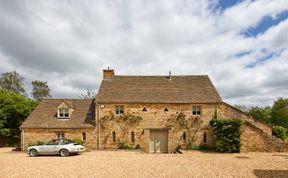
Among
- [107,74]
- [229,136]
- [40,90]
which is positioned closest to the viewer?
[229,136]

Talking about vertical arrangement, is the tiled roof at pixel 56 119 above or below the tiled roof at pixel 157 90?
below

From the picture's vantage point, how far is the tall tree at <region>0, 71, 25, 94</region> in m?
50.5

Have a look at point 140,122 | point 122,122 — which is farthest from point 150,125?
point 122,122

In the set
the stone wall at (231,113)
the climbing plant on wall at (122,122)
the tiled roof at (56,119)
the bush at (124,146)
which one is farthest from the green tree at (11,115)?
the stone wall at (231,113)

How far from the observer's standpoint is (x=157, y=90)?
89.7ft

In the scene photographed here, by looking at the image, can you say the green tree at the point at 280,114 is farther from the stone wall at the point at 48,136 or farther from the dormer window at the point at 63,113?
the dormer window at the point at 63,113

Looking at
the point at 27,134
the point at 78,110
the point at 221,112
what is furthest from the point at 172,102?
the point at 27,134

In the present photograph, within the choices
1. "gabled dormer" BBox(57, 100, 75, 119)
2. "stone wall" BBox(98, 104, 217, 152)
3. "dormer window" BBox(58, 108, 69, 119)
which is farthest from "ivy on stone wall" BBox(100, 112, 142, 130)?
"dormer window" BBox(58, 108, 69, 119)

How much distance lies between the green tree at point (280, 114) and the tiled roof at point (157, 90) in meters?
19.4

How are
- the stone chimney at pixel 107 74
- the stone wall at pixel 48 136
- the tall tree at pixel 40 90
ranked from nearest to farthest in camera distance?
1. the stone wall at pixel 48 136
2. the stone chimney at pixel 107 74
3. the tall tree at pixel 40 90

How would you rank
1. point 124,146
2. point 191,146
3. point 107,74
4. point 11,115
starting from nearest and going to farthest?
point 124,146 → point 191,146 → point 107,74 → point 11,115

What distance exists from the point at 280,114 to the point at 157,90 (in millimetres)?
25463

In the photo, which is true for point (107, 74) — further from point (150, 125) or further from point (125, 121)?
point (150, 125)

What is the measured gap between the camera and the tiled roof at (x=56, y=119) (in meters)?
25.2
